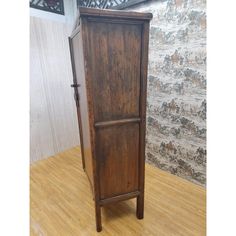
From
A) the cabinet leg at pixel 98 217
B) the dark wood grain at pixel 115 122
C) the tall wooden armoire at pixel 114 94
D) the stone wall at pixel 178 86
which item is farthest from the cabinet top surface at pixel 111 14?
the cabinet leg at pixel 98 217

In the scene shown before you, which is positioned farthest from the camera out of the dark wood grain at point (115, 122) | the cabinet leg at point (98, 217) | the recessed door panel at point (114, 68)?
the cabinet leg at point (98, 217)

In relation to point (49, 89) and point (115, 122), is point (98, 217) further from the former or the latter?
point (49, 89)

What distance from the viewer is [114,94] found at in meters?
1.26

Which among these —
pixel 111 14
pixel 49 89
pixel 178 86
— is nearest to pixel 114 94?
pixel 111 14

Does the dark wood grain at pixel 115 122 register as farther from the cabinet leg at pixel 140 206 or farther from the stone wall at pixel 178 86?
the stone wall at pixel 178 86

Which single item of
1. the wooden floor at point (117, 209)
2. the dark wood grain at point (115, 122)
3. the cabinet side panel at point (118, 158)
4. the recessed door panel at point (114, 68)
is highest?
the recessed door panel at point (114, 68)

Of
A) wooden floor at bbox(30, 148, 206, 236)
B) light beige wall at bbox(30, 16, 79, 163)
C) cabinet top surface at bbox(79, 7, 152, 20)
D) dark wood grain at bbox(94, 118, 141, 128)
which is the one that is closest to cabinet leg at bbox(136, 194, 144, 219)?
wooden floor at bbox(30, 148, 206, 236)

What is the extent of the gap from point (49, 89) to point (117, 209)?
179 cm

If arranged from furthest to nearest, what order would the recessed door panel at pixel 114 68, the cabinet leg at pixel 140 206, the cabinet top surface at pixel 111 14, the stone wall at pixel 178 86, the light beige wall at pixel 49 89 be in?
the light beige wall at pixel 49 89 < the stone wall at pixel 178 86 < the cabinet leg at pixel 140 206 < the recessed door panel at pixel 114 68 < the cabinet top surface at pixel 111 14

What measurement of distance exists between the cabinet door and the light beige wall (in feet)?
5.13

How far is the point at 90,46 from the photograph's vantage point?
1126 mm

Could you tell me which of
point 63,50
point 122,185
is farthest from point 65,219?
point 63,50

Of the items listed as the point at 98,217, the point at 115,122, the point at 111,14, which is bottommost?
the point at 98,217

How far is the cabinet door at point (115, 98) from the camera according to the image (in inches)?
45.2
